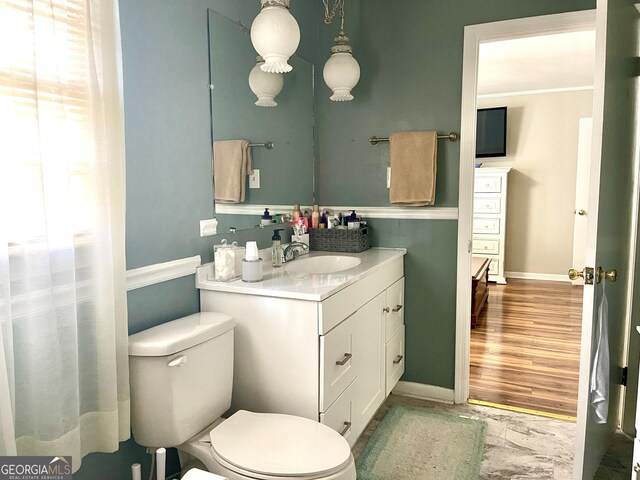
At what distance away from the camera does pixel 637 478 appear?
134 centimetres

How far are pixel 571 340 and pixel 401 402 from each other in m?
1.85

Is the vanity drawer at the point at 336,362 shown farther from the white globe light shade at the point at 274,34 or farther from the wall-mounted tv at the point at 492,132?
the wall-mounted tv at the point at 492,132

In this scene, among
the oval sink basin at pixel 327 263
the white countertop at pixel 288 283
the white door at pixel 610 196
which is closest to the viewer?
the white door at pixel 610 196

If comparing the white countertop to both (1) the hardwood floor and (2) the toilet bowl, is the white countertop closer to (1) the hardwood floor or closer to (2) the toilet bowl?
(2) the toilet bowl

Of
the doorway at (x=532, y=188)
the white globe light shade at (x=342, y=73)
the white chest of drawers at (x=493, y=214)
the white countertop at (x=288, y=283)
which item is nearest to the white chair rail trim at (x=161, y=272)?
the white countertop at (x=288, y=283)

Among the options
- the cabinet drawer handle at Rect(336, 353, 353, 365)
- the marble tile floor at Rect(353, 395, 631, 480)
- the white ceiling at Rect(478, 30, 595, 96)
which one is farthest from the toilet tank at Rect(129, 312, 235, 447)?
the white ceiling at Rect(478, 30, 595, 96)

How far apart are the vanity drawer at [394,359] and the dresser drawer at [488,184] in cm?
353

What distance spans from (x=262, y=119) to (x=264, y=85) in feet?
0.54

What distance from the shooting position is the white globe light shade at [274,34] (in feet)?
6.51

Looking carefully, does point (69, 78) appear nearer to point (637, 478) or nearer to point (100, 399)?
point (100, 399)

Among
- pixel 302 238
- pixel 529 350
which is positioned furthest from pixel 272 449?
pixel 529 350

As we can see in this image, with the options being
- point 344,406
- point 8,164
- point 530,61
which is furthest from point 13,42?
point 530,61

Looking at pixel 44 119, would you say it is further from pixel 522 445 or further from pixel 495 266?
pixel 495 266

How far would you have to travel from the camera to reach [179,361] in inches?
60.2
